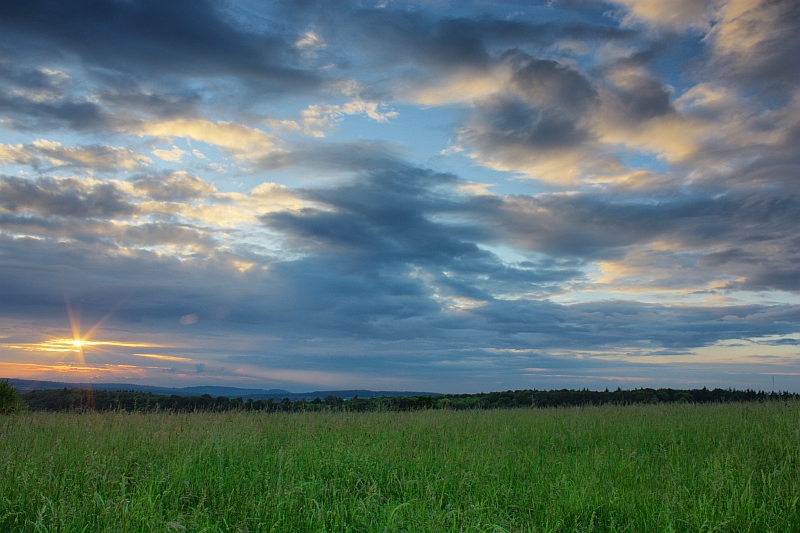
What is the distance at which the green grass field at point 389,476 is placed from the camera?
23.2 ft

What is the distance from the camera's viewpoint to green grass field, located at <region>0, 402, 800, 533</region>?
7.07m

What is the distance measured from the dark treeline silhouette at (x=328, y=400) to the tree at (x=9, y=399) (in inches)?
30.8

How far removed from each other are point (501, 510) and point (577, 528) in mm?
1065

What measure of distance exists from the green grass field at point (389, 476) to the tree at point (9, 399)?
5.48 meters

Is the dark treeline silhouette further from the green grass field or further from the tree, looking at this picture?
the green grass field

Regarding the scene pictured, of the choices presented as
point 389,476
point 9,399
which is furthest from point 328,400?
point 389,476

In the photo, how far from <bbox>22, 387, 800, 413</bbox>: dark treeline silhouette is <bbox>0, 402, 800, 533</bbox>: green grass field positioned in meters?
5.15

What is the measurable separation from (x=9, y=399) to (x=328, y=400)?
39.1ft

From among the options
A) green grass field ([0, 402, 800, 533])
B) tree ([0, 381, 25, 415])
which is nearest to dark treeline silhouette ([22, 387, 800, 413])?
tree ([0, 381, 25, 415])

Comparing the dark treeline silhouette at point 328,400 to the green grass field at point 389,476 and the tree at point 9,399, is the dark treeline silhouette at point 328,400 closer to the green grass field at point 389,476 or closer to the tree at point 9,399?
the tree at point 9,399

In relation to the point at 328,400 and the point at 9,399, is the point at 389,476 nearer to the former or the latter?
the point at 328,400

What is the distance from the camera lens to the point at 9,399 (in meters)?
19.0

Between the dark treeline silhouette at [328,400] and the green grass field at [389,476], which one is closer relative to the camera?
the green grass field at [389,476]

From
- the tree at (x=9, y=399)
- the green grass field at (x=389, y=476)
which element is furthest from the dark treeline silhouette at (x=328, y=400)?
the green grass field at (x=389, y=476)
